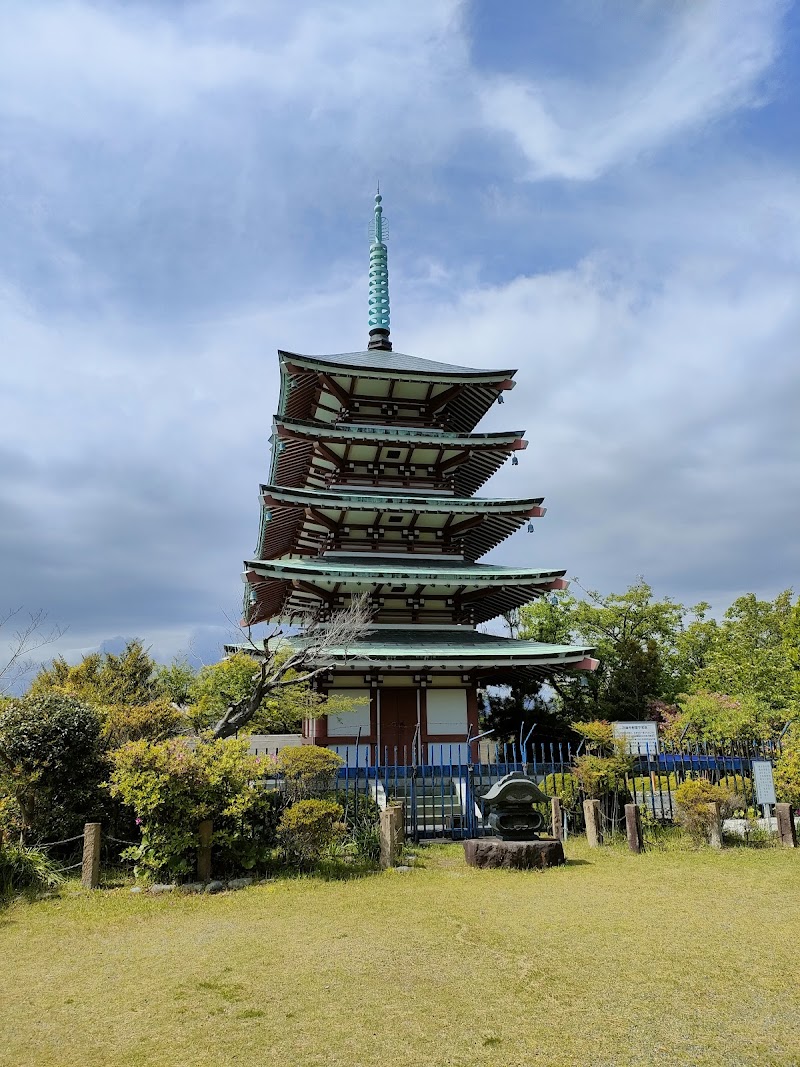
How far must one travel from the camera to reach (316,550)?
25.8 metres

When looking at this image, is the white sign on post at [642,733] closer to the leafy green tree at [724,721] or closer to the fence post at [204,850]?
the leafy green tree at [724,721]

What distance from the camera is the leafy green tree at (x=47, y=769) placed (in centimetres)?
1280

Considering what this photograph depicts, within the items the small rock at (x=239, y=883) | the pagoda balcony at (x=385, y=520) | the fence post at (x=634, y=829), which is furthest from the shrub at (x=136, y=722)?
the fence post at (x=634, y=829)

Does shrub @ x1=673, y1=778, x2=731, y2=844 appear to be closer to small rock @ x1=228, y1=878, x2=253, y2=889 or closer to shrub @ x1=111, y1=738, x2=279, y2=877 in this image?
shrub @ x1=111, y1=738, x2=279, y2=877

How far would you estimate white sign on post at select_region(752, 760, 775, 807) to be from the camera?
53.4ft

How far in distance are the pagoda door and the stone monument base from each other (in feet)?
30.1

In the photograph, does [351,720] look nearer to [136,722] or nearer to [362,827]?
[136,722]

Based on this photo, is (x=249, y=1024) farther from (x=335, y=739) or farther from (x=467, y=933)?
(x=335, y=739)

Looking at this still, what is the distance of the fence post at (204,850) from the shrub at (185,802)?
9 centimetres

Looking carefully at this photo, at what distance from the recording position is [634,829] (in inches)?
548

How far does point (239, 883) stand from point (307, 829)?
1.40 metres

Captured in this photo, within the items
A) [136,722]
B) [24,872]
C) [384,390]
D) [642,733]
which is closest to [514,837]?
[24,872]

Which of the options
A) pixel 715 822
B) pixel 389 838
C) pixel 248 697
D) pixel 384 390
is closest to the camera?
pixel 389 838

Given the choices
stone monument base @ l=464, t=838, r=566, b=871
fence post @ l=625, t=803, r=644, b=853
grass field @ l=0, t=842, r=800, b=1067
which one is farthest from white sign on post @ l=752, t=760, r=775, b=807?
stone monument base @ l=464, t=838, r=566, b=871
